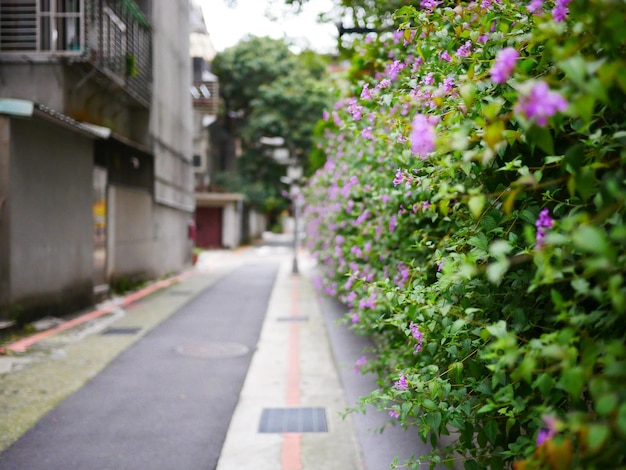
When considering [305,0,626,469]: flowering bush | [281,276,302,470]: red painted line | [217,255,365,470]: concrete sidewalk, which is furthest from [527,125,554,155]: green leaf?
[281,276,302,470]: red painted line

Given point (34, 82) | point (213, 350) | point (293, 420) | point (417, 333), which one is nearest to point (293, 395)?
point (293, 420)

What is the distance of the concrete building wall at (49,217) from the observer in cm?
839

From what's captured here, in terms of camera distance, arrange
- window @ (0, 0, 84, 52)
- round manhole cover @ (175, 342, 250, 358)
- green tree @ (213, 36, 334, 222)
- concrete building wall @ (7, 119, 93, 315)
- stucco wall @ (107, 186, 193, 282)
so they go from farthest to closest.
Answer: green tree @ (213, 36, 334, 222), stucco wall @ (107, 186, 193, 282), window @ (0, 0, 84, 52), concrete building wall @ (7, 119, 93, 315), round manhole cover @ (175, 342, 250, 358)

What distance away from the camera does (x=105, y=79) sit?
11883 mm

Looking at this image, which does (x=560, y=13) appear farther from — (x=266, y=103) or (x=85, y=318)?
(x=266, y=103)

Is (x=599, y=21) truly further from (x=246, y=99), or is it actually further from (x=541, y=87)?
(x=246, y=99)

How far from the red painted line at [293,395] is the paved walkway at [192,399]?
0.01 m

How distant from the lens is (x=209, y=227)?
3759 cm

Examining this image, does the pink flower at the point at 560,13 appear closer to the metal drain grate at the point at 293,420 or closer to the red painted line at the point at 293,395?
the red painted line at the point at 293,395

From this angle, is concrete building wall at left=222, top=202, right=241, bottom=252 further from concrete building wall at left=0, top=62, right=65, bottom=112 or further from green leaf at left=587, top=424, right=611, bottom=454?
green leaf at left=587, top=424, right=611, bottom=454

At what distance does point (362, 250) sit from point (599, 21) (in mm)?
3995

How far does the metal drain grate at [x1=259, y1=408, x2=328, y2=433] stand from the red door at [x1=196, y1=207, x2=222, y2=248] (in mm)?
32583

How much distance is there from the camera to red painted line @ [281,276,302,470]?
4.31 m

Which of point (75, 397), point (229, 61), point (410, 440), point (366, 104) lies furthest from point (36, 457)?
point (229, 61)
